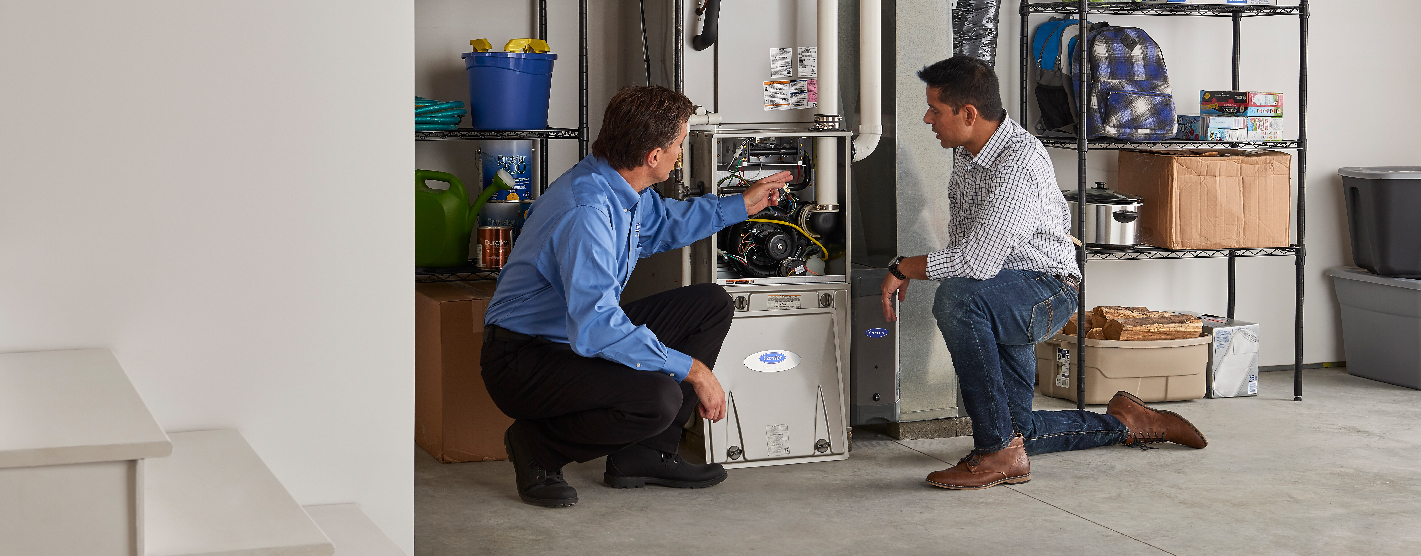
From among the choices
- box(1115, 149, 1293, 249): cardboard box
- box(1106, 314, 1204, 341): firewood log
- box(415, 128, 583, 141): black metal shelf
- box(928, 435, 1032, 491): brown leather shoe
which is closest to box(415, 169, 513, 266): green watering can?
box(415, 128, 583, 141): black metal shelf

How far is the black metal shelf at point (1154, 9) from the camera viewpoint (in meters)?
4.79

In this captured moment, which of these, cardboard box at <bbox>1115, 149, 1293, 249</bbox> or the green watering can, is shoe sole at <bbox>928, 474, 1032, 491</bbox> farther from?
the green watering can

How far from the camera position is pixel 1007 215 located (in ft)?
11.7

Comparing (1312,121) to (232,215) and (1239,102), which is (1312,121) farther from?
(232,215)

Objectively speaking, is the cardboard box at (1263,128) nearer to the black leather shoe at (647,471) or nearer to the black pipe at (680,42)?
the black pipe at (680,42)

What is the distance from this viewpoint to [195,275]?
6.80 ft

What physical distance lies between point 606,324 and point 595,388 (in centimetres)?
25

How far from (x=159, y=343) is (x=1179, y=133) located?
410 centimetres

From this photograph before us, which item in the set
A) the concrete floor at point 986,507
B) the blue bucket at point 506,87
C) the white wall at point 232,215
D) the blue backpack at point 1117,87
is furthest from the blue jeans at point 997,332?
the white wall at point 232,215

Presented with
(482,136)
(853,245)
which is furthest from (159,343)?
(853,245)

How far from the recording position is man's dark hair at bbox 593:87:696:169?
322 cm

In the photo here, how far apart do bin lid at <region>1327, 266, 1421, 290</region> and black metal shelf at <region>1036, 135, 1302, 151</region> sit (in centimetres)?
84

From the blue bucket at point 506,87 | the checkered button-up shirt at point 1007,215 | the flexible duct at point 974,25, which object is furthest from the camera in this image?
the flexible duct at point 974,25

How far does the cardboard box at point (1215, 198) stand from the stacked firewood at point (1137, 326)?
308mm
